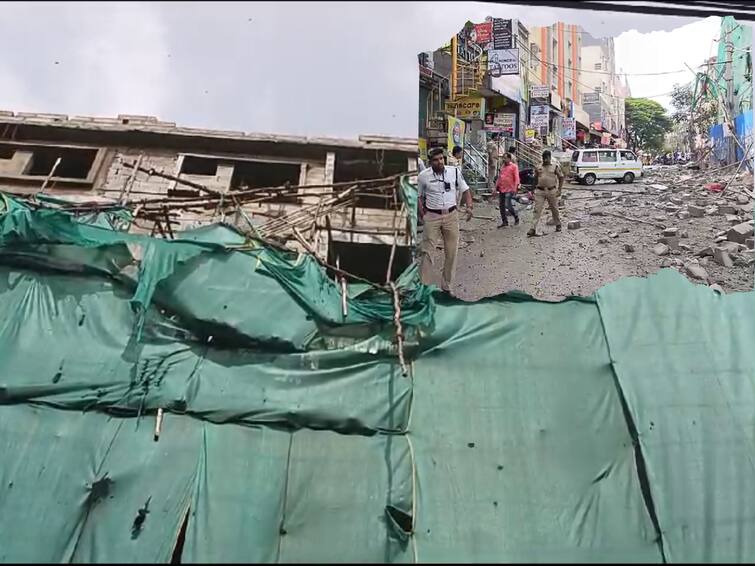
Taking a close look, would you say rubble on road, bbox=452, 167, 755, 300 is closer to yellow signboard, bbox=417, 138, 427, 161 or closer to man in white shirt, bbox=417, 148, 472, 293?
man in white shirt, bbox=417, 148, 472, 293

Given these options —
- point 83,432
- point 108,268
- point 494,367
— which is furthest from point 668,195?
point 83,432

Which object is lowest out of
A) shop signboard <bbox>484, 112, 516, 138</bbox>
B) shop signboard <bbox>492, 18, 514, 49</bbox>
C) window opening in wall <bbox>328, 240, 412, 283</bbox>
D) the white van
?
window opening in wall <bbox>328, 240, 412, 283</bbox>

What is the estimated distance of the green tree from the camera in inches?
369

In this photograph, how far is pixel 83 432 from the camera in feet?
19.4

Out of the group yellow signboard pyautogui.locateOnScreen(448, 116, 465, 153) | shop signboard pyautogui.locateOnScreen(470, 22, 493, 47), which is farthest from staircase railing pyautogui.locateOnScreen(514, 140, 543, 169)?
shop signboard pyautogui.locateOnScreen(470, 22, 493, 47)

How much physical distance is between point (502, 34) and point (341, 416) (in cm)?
643

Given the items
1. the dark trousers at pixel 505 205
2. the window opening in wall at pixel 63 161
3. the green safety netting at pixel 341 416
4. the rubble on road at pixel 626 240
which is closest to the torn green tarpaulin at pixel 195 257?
the green safety netting at pixel 341 416

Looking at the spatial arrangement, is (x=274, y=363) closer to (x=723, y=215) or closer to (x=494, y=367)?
(x=494, y=367)

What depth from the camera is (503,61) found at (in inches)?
363

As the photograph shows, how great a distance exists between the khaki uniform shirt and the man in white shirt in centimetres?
141

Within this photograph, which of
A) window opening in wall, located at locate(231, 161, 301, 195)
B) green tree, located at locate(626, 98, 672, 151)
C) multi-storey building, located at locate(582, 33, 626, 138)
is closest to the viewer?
multi-storey building, located at locate(582, 33, 626, 138)

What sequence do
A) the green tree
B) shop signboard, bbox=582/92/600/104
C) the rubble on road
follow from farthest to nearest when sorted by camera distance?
shop signboard, bbox=582/92/600/104, the green tree, the rubble on road

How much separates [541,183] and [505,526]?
5374mm

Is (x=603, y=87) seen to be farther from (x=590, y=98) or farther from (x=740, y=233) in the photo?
(x=740, y=233)
